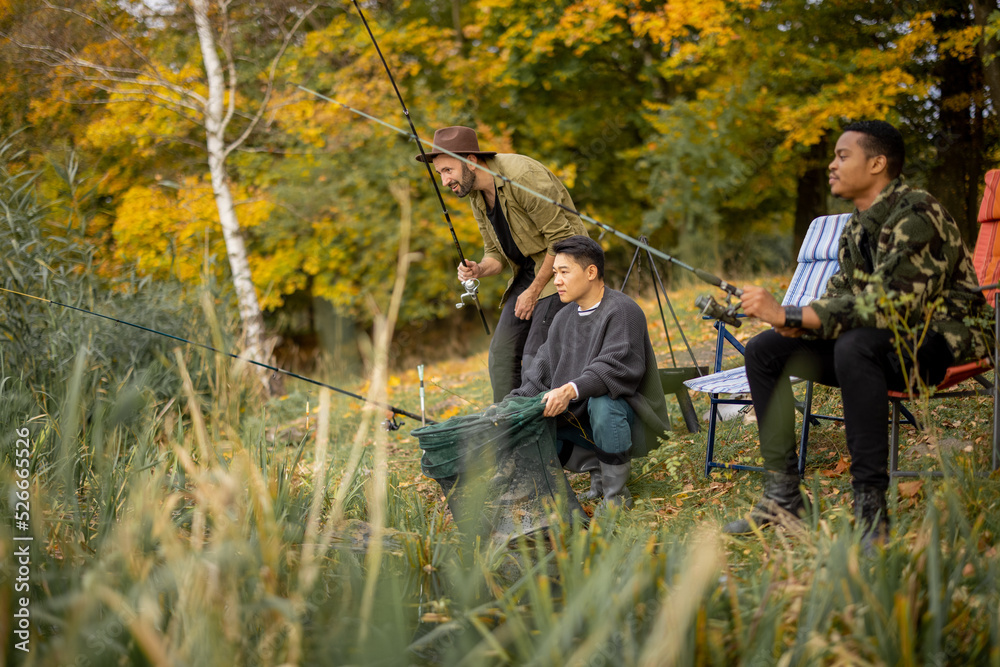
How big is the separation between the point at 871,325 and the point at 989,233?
1443 millimetres

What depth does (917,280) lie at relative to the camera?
8.13 ft

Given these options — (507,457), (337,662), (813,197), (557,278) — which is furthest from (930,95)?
(337,662)

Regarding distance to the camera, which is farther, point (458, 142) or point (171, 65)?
point (171, 65)

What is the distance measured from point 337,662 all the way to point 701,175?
9.45 m

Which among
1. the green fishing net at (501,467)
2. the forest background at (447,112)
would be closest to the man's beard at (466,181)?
the green fishing net at (501,467)

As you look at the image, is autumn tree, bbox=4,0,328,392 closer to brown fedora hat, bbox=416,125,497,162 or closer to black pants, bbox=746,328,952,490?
brown fedora hat, bbox=416,125,497,162

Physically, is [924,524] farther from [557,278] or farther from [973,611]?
[557,278]

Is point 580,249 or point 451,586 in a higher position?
point 580,249

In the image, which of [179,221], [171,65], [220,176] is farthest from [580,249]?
[171,65]

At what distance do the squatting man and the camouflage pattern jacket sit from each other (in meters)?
0.94

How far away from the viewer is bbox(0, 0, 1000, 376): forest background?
8555 millimetres

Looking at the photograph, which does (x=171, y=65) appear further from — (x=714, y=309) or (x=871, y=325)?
(x=871, y=325)

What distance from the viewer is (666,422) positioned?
345cm

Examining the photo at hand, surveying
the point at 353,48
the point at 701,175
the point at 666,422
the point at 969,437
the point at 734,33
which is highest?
the point at 353,48
